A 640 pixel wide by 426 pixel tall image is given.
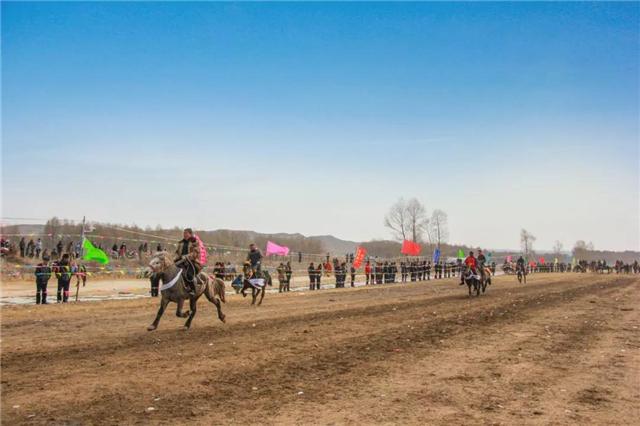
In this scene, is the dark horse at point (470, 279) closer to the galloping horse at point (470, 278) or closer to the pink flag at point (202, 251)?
the galloping horse at point (470, 278)

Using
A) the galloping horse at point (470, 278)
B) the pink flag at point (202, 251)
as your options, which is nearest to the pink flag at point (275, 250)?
the pink flag at point (202, 251)

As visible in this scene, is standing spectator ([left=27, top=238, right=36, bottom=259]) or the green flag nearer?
the green flag

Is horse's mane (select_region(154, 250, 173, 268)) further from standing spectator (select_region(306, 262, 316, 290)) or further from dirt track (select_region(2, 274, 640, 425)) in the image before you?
standing spectator (select_region(306, 262, 316, 290))

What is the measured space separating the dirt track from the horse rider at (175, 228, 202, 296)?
4.41ft

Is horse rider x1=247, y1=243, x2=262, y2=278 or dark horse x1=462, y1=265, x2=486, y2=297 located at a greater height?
horse rider x1=247, y1=243, x2=262, y2=278

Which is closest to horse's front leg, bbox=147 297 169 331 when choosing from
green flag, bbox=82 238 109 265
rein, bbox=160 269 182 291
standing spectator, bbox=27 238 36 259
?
rein, bbox=160 269 182 291

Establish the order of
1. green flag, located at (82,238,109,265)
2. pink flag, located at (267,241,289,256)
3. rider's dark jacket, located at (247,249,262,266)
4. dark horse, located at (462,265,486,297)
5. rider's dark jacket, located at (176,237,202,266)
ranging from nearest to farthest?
rider's dark jacket, located at (176,237,202,266)
rider's dark jacket, located at (247,249,262,266)
green flag, located at (82,238,109,265)
dark horse, located at (462,265,486,297)
pink flag, located at (267,241,289,256)

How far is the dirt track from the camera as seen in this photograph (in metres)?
5.91

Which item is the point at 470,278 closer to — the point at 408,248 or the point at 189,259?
the point at 189,259

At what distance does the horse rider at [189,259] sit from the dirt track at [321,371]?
1344 millimetres

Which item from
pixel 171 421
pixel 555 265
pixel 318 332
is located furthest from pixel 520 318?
pixel 555 265

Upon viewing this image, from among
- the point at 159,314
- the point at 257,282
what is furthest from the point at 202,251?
the point at 159,314

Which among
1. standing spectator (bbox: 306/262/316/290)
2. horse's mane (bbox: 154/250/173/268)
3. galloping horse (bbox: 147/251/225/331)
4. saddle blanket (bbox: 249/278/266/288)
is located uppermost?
horse's mane (bbox: 154/250/173/268)

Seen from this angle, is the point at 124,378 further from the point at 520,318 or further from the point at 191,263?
the point at 520,318
